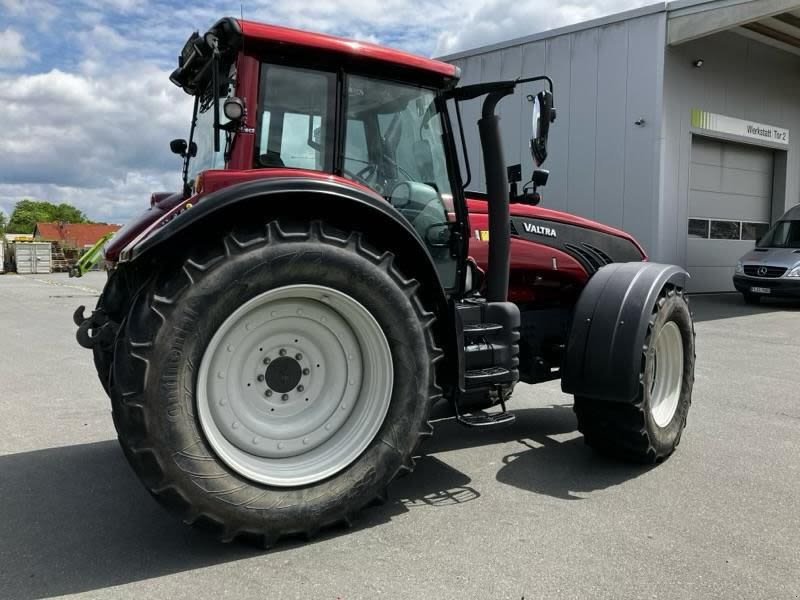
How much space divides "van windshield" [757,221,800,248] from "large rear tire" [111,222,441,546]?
14.2 metres

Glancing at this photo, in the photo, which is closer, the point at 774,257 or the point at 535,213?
the point at 535,213

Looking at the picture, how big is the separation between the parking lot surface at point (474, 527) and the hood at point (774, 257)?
10.1 metres

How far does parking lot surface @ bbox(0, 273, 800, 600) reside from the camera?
2773 mm

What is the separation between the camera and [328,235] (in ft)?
10.0

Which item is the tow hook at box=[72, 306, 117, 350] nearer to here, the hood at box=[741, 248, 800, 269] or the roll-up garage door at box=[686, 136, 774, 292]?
→ the hood at box=[741, 248, 800, 269]

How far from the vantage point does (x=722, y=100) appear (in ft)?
55.6

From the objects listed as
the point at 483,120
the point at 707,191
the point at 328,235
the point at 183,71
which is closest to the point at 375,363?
the point at 328,235

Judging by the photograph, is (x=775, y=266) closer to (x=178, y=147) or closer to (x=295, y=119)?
(x=178, y=147)

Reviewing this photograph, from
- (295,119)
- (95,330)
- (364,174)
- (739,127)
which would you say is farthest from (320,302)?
(739,127)

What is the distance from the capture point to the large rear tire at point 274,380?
9.02ft

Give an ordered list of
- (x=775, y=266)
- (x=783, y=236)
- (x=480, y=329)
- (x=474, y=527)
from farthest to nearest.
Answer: (x=783, y=236), (x=775, y=266), (x=480, y=329), (x=474, y=527)

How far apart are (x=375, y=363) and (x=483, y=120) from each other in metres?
1.60

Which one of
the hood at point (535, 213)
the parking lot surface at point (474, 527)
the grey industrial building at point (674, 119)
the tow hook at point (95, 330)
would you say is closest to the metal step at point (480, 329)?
the hood at point (535, 213)

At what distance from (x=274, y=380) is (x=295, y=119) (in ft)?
4.21
